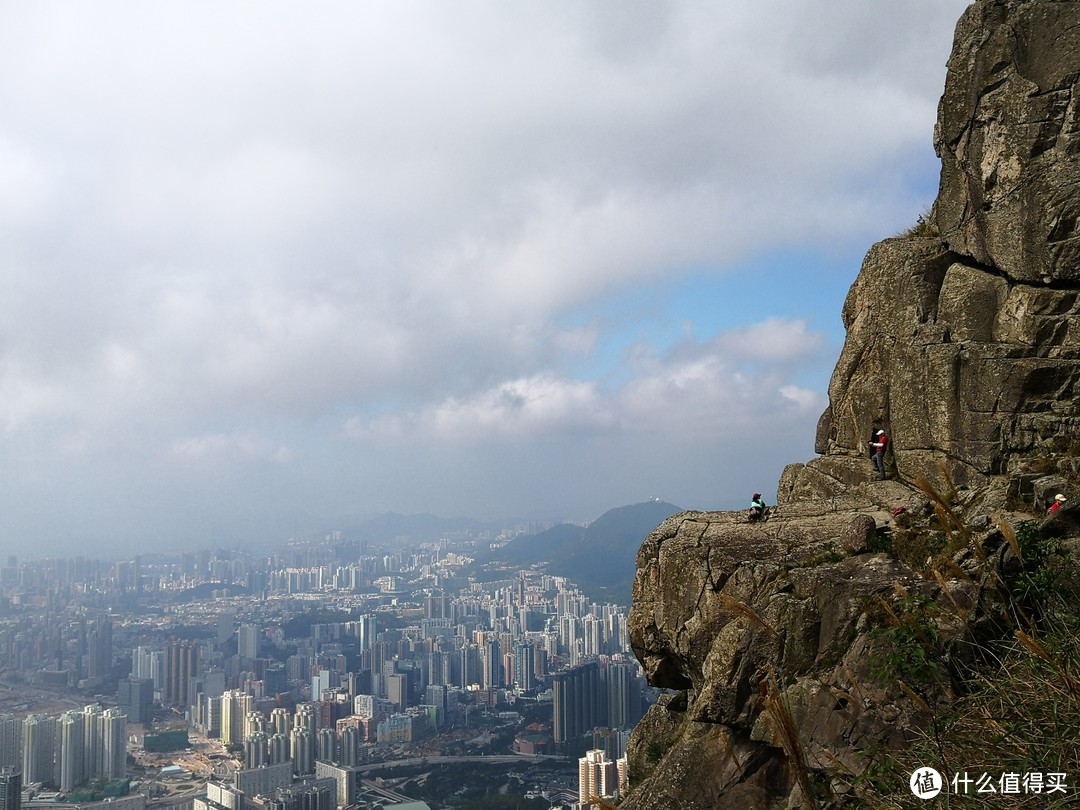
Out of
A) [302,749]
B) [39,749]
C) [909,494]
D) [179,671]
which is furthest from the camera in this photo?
[179,671]

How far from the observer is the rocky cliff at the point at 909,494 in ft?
25.9

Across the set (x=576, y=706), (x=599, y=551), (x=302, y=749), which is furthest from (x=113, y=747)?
(x=599, y=551)

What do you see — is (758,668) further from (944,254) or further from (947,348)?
(944,254)

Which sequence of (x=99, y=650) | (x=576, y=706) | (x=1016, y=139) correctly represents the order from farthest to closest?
(x=99, y=650)
(x=576, y=706)
(x=1016, y=139)

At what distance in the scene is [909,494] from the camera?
11609 millimetres

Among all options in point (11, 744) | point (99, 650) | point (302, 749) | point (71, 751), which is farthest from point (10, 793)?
point (99, 650)

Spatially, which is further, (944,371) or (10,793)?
(10,793)

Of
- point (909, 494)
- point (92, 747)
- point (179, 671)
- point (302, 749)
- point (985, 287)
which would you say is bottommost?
point (302, 749)

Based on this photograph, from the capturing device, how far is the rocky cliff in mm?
7902

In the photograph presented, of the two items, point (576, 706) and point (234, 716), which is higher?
point (576, 706)

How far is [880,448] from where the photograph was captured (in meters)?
12.8

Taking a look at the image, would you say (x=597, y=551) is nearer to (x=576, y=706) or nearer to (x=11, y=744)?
(x=576, y=706)

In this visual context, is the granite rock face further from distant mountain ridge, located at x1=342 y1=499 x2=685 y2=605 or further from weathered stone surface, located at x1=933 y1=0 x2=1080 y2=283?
distant mountain ridge, located at x1=342 y1=499 x2=685 y2=605

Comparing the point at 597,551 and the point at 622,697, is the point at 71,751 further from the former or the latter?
the point at 597,551
